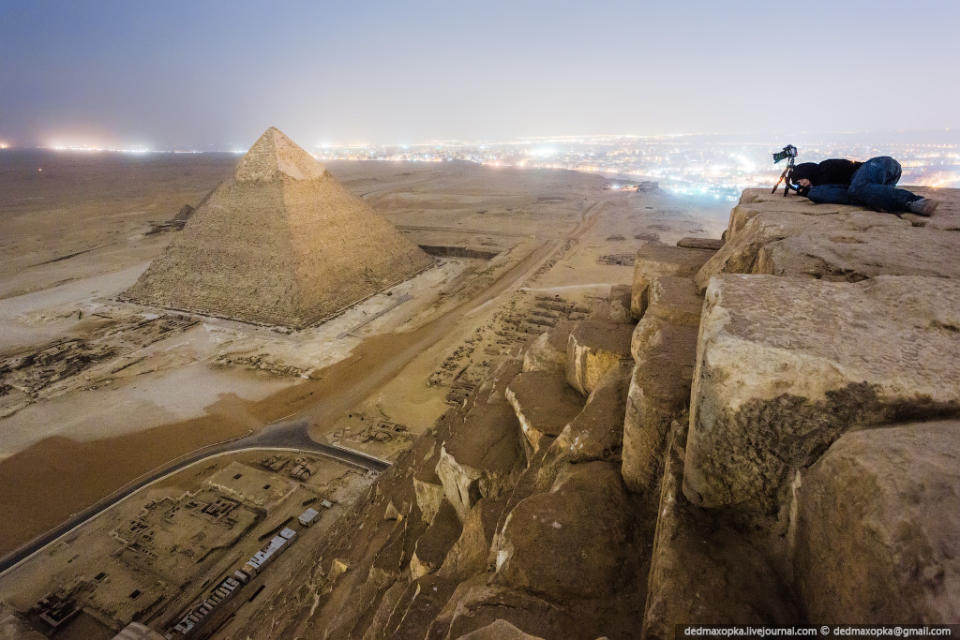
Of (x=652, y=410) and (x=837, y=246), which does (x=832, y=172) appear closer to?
(x=837, y=246)

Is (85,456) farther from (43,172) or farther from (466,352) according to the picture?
(43,172)

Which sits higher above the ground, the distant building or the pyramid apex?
the pyramid apex

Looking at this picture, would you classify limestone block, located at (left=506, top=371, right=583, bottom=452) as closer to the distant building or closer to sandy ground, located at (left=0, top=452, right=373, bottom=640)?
sandy ground, located at (left=0, top=452, right=373, bottom=640)

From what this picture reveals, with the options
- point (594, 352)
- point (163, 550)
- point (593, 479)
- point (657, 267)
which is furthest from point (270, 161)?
point (593, 479)

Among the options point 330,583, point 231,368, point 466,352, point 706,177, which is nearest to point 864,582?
point 330,583

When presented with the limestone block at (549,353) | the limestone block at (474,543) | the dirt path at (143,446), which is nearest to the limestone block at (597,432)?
the limestone block at (474,543)

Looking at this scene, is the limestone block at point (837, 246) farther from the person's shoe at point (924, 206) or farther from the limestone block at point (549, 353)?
the limestone block at point (549, 353)

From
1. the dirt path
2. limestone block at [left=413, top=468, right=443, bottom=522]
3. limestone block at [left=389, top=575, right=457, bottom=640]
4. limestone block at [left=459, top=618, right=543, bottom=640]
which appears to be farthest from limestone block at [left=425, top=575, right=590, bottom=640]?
the dirt path
